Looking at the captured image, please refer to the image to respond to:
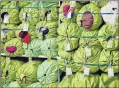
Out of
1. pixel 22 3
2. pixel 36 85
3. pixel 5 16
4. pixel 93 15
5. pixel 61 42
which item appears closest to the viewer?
pixel 93 15

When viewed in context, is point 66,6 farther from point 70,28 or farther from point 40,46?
point 40,46

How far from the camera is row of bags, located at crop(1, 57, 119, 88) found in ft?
15.4

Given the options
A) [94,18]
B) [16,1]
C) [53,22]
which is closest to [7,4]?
[16,1]

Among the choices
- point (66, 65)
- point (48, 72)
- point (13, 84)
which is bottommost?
point (13, 84)

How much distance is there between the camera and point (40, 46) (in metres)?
5.25

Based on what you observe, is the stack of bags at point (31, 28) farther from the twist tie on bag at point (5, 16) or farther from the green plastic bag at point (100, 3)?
the green plastic bag at point (100, 3)

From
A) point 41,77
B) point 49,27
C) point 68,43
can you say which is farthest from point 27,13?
point 41,77

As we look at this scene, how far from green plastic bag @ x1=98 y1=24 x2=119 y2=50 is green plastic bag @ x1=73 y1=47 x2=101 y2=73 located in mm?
169

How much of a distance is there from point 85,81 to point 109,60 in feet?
1.49

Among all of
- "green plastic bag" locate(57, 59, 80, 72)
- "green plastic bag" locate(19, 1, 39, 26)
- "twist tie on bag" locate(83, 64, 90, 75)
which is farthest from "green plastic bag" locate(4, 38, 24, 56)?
"twist tie on bag" locate(83, 64, 90, 75)

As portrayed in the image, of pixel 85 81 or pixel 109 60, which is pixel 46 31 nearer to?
pixel 85 81

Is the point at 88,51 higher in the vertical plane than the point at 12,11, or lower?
lower

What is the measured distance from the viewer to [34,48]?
5.29 metres

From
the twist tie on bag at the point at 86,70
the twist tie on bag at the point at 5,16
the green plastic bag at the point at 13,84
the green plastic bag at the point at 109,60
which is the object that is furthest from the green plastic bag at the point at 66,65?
the twist tie on bag at the point at 5,16
